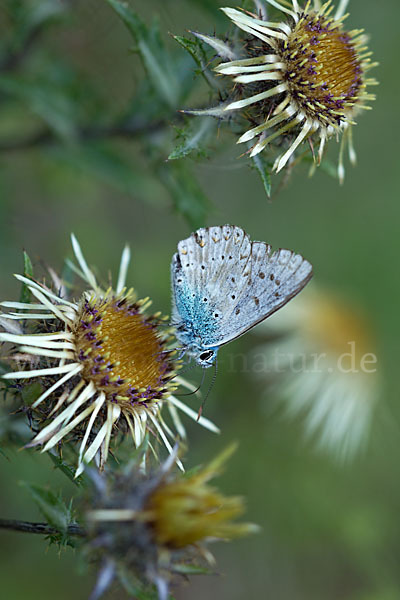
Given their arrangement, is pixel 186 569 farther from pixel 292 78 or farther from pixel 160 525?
pixel 292 78

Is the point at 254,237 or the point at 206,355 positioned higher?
the point at 254,237

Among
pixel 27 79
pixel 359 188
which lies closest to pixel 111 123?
pixel 27 79

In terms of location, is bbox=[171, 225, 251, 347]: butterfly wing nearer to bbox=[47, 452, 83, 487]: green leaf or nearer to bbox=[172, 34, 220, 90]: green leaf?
bbox=[172, 34, 220, 90]: green leaf

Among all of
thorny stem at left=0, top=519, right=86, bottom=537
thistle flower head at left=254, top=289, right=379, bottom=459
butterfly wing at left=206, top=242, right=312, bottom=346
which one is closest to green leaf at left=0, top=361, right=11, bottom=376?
thorny stem at left=0, top=519, right=86, bottom=537

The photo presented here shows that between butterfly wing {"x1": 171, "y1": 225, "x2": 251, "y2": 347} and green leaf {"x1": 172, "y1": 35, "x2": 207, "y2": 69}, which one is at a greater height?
green leaf {"x1": 172, "y1": 35, "x2": 207, "y2": 69}

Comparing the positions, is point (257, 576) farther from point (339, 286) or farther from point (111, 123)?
point (111, 123)

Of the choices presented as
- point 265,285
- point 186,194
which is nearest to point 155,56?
point 186,194
